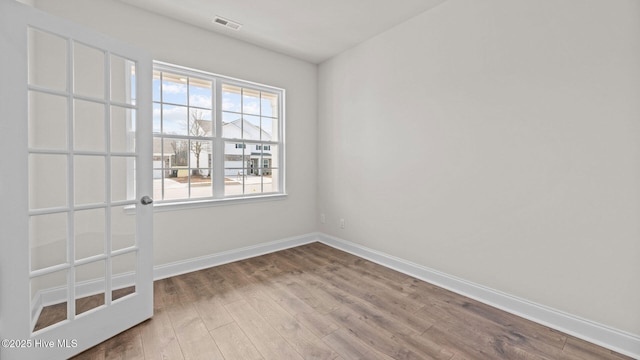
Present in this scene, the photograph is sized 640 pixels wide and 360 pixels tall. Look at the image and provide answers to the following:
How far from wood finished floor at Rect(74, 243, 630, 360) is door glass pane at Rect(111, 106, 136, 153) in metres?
1.36

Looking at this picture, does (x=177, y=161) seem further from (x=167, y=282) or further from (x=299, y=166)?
(x=299, y=166)

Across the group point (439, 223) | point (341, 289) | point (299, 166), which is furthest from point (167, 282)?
point (439, 223)

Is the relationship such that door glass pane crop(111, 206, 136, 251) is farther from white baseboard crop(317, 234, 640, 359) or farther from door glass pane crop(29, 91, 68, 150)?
white baseboard crop(317, 234, 640, 359)

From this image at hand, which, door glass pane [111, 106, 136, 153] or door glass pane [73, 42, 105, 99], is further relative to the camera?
door glass pane [111, 106, 136, 153]

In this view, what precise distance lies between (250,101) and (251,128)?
0.37 m

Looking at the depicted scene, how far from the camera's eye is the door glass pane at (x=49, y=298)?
5.42 feet

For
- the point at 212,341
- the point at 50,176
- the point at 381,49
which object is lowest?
the point at 212,341

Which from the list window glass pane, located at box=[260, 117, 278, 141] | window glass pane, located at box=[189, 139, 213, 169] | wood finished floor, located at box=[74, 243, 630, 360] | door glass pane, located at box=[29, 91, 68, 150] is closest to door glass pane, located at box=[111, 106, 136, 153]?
door glass pane, located at box=[29, 91, 68, 150]

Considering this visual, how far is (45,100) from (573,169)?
3690 millimetres

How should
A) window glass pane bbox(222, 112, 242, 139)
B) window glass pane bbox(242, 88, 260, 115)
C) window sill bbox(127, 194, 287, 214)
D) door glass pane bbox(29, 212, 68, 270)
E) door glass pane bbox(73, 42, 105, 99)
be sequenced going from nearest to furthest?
1. door glass pane bbox(29, 212, 68, 270)
2. door glass pane bbox(73, 42, 105, 99)
3. window sill bbox(127, 194, 287, 214)
4. window glass pane bbox(222, 112, 242, 139)
5. window glass pane bbox(242, 88, 260, 115)

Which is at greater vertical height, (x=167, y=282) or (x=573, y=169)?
(x=573, y=169)

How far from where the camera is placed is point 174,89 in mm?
2930

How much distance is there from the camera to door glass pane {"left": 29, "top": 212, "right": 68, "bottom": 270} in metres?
1.57

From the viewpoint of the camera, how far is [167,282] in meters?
2.70
